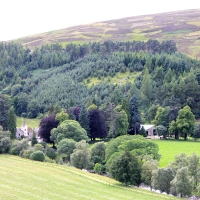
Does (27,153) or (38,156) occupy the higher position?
(38,156)

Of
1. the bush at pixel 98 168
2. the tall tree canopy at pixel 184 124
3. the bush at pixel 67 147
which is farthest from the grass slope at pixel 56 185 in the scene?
the tall tree canopy at pixel 184 124

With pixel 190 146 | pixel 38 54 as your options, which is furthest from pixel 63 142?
pixel 38 54

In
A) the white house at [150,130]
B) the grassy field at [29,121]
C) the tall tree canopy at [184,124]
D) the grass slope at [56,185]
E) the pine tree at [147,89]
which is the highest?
the grass slope at [56,185]

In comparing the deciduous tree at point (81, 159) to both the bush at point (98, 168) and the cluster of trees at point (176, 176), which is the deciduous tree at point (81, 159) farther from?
the cluster of trees at point (176, 176)

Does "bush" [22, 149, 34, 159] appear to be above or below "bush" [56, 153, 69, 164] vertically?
above

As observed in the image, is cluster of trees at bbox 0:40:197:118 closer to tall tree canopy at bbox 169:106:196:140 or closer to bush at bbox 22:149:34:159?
tall tree canopy at bbox 169:106:196:140

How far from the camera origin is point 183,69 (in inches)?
4916

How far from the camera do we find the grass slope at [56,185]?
43.0m

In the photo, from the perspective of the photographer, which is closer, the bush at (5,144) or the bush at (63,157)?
the bush at (63,157)

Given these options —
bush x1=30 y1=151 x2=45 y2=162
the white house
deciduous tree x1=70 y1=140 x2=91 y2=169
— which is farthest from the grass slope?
the white house

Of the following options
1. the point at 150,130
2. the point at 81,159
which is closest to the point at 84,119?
the point at 150,130

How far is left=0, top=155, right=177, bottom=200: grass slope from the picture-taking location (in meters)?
43.0

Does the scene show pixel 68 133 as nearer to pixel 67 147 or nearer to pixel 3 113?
pixel 67 147

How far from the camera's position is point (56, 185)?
47844 millimetres
